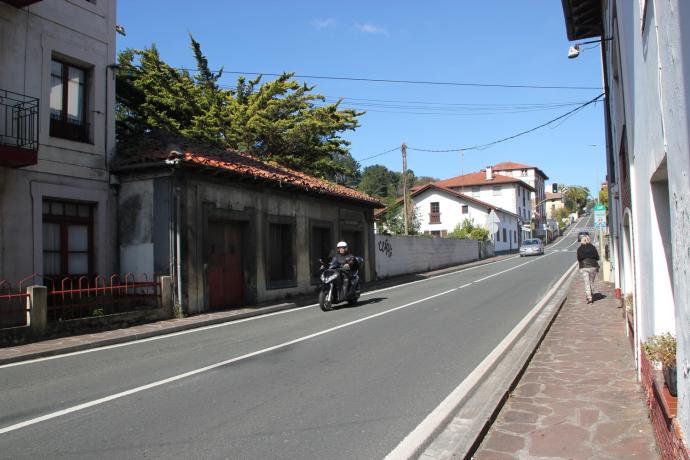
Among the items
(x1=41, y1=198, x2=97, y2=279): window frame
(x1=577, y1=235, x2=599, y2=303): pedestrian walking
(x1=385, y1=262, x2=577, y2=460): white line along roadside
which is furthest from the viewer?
(x1=577, y1=235, x2=599, y2=303): pedestrian walking

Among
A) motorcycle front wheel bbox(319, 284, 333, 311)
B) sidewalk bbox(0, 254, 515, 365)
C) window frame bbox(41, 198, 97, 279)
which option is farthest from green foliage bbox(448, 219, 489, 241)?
window frame bbox(41, 198, 97, 279)

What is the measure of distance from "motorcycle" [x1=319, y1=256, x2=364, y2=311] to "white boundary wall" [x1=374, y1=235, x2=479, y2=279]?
1073 cm

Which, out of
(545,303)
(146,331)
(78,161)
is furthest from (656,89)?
(78,161)

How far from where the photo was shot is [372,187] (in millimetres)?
92312

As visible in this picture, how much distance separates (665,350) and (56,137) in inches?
502

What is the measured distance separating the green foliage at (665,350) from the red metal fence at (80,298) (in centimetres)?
948

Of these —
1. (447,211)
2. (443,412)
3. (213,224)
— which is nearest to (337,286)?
(213,224)

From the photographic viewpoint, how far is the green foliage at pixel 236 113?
24.5 m

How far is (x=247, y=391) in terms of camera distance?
598cm

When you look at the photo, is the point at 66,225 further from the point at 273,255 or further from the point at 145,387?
the point at 145,387

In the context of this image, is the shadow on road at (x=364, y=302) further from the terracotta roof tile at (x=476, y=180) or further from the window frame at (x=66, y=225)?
the terracotta roof tile at (x=476, y=180)

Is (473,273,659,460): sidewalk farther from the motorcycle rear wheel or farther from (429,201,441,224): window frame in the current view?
(429,201,441,224): window frame

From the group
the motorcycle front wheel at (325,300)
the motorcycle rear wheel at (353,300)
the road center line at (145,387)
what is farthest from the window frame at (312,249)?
the road center line at (145,387)

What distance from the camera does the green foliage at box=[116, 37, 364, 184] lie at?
966 inches
